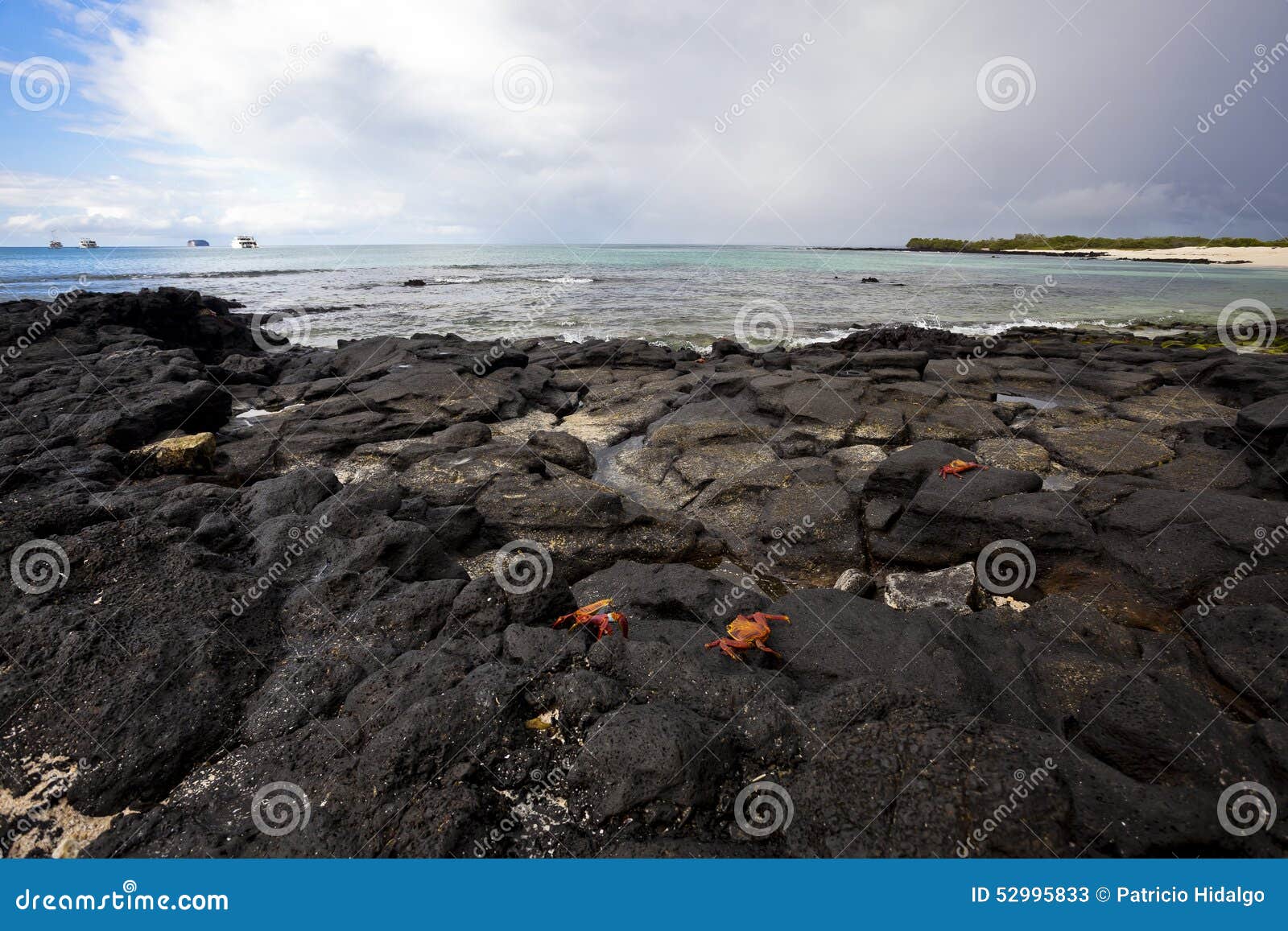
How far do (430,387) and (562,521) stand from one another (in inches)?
305

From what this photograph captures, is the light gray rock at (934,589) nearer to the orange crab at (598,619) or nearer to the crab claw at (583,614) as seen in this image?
the orange crab at (598,619)

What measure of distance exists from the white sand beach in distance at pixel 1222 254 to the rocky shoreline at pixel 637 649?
11549 centimetres

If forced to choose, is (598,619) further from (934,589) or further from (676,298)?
(676,298)

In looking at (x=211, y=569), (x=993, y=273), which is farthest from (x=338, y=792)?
(x=993, y=273)

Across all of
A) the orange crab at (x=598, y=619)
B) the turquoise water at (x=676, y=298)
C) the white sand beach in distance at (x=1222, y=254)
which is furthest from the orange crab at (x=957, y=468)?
the white sand beach in distance at (x=1222, y=254)

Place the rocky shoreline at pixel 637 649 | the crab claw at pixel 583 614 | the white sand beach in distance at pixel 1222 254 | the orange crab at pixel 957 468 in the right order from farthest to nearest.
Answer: the white sand beach in distance at pixel 1222 254, the orange crab at pixel 957 468, the crab claw at pixel 583 614, the rocky shoreline at pixel 637 649

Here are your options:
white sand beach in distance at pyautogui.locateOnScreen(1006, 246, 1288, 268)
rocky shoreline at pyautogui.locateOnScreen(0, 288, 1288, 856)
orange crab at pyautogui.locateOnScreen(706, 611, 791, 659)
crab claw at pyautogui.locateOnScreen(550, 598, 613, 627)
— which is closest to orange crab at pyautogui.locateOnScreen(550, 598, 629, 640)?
crab claw at pyautogui.locateOnScreen(550, 598, 613, 627)

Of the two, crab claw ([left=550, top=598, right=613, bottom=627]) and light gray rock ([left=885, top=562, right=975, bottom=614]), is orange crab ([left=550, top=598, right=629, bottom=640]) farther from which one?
light gray rock ([left=885, top=562, right=975, bottom=614])

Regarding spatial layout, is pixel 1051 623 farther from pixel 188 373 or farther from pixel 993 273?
pixel 993 273

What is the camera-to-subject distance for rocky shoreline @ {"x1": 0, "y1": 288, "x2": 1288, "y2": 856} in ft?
10.6

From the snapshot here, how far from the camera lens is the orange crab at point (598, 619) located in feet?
15.4

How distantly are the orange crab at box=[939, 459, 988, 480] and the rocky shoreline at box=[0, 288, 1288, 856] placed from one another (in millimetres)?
92

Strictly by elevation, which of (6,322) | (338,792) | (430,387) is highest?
(6,322)

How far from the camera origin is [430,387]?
13.6 m
